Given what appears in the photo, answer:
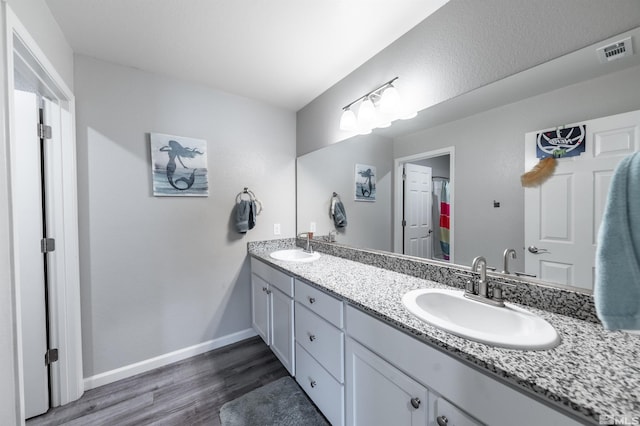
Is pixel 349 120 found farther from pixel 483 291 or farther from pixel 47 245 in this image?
pixel 47 245

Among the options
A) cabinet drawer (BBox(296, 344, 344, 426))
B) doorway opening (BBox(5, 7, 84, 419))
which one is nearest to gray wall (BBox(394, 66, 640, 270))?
cabinet drawer (BBox(296, 344, 344, 426))

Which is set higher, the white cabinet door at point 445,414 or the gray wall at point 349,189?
the gray wall at point 349,189

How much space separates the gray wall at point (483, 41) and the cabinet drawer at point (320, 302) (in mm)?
1181

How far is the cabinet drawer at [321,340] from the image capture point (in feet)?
3.94

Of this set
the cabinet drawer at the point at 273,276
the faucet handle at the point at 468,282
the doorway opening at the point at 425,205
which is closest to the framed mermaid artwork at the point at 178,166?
the cabinet drawer at the point at 273,276

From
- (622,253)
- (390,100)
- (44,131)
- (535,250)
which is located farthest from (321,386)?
(44,131)

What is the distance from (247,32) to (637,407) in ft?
6.81

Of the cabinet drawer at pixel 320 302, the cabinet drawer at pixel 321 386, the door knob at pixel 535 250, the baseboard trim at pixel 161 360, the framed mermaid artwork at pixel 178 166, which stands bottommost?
the baseboard trim at pixel 161 360

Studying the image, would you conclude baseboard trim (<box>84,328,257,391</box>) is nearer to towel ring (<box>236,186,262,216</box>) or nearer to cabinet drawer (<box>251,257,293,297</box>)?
cabinet drawer (<box>251,257,293,297</box>)

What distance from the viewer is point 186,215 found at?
1979 millimetres

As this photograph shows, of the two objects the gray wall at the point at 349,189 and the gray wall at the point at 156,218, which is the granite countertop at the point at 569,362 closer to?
the gray wall at the point at 349,189

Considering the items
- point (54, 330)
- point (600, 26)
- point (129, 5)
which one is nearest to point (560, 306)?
point (600, 26)

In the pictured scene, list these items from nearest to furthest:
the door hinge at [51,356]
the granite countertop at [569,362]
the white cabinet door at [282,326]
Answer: the granite countertop at [569,362], the door hinge at [51,356], the white cabinet door at [282,326]

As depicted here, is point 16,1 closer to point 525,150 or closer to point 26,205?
point 26,205
